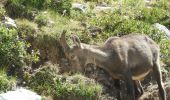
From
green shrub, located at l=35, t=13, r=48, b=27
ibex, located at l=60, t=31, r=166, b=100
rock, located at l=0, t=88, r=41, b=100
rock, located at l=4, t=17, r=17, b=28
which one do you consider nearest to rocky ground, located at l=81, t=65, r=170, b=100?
ibex, located at l=60, t=31, r=166, b=100

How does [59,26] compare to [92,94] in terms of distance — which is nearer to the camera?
[92,94]

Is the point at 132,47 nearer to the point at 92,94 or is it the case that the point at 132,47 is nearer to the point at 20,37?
the point at 92,94

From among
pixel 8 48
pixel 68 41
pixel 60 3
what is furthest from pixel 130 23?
pixel 8 48

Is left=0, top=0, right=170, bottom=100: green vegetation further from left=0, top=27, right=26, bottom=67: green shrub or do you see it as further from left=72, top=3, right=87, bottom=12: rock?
left=72, top=3, right=87, bottom=12: rock

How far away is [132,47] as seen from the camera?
12781 millimetres

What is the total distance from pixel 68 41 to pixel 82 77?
1052 mm

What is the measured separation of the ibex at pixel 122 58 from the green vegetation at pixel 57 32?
513mm

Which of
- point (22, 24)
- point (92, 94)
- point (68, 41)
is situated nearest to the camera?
point (92, 94)

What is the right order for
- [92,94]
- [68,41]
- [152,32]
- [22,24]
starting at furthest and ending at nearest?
[152,32] < [22,24] < [68,41] < [92,94]

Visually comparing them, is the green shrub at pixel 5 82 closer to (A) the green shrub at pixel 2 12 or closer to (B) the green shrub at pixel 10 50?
(B) the green shrub at pixel 10 50

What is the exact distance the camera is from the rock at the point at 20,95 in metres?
10.8

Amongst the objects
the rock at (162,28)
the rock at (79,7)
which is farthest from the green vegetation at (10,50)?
→ the rock at (162,28)

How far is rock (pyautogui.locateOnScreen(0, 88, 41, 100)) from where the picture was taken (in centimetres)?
1083

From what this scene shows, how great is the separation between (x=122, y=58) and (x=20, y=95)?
272cm
